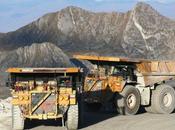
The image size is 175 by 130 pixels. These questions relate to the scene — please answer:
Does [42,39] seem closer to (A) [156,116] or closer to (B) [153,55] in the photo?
(B) [153,55]

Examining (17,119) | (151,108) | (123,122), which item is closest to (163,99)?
(151,108)

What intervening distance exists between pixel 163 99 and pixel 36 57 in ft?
73.3

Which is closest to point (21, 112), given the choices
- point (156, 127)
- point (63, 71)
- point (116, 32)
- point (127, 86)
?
point (63, 71)

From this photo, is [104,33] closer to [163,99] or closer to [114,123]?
[163,99]

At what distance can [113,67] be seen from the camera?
846 inches

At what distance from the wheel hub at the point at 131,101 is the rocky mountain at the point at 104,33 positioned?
28.6m

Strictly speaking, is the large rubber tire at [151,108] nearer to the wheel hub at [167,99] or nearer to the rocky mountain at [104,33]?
the wheel hub at [167,99]

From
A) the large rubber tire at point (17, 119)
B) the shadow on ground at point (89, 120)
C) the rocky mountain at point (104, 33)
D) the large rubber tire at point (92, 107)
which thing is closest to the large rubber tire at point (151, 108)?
the shadow on ground at point (89, 120)

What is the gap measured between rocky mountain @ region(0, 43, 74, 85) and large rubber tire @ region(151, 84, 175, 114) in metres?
20.0

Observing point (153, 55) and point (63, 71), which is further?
point (153, 55)

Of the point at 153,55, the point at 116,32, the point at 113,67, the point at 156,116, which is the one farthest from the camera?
the point at 116,32

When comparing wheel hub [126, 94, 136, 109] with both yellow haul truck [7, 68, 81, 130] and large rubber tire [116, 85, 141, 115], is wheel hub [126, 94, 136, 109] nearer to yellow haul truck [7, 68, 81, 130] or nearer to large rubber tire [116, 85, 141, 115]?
large rubber tire [116, 85, 141, 115]

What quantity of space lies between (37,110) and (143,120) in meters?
4.20

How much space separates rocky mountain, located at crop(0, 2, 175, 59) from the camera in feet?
168
